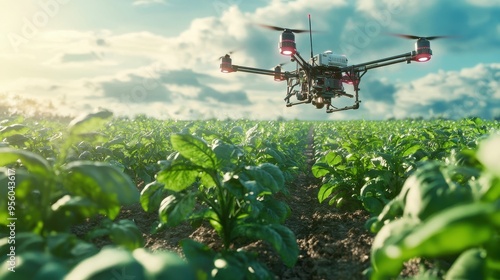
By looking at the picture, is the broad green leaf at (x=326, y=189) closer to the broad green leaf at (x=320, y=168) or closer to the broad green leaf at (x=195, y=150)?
the broad green leaf at (x=320, y=168)

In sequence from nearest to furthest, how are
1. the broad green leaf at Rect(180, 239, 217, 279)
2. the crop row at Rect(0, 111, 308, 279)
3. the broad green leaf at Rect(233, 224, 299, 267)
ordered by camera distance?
the crop row at Rect(0, 111, 308, 279) → the broad green leaf at Rect(180, 239, 217, 279) → the broad green leaf at Rect(233, 224, 299, 267)

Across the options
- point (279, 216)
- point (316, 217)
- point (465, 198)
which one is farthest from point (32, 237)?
point (316, 217)

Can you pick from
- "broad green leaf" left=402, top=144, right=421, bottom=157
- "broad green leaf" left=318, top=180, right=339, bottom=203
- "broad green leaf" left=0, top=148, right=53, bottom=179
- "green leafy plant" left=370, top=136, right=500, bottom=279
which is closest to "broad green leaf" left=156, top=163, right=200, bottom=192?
"broad green leaf" left=0, top=148, right=53, bottom=179

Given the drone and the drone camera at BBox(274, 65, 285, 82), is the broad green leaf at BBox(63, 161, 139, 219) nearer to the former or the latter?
the drone

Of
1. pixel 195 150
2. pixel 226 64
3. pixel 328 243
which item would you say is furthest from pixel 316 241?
pixel 226 64

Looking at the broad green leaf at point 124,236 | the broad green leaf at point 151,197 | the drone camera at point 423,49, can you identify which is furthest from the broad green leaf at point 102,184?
the drone camera at point 423,49

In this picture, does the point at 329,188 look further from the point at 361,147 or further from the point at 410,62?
the point at 410,62
